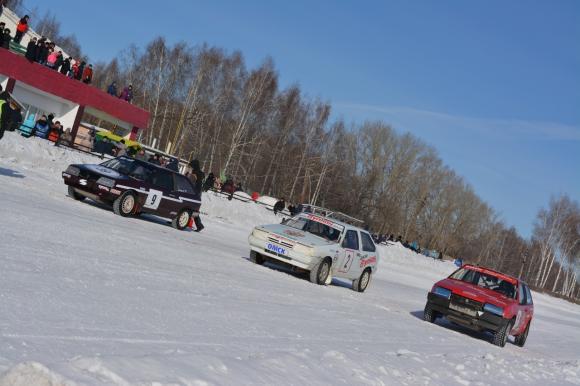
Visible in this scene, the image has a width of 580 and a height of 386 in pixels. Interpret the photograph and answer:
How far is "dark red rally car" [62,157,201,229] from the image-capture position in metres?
16.3

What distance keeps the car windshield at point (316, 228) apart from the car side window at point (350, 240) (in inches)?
10.1

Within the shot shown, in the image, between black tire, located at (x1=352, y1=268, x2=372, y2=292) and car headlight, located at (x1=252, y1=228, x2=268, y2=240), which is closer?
car headlight, located at (x1=252, y1=228, x2=268, y2=240)

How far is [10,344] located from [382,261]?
138 feet

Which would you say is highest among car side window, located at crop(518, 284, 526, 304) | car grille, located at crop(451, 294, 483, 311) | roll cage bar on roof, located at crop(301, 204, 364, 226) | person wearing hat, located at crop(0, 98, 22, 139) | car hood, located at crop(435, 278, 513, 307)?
roll cage bar on roof, located at crop(301, 204, 364, 226)

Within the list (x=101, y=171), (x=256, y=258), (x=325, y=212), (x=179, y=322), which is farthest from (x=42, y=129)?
(x=179, y=322)

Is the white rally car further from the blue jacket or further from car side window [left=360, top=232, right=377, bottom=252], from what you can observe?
the blue jacket

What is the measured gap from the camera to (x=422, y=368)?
8.41 meters

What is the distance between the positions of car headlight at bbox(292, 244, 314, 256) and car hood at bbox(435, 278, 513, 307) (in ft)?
10.1

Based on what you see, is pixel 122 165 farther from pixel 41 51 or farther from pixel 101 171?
pixel 41 51

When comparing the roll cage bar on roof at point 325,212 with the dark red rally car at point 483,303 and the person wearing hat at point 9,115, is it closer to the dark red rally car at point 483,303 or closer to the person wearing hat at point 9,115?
the dark red rally car at point 483,303

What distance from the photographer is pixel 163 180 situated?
1806 cm

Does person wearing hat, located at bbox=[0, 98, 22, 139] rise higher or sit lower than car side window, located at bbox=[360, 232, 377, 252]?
higher

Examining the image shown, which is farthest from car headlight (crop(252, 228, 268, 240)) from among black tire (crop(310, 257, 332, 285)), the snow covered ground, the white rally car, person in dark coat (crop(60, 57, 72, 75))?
person in dark coat (crop(60, 57, 72, 75))

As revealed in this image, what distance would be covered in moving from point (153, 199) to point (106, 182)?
5.56 feet
